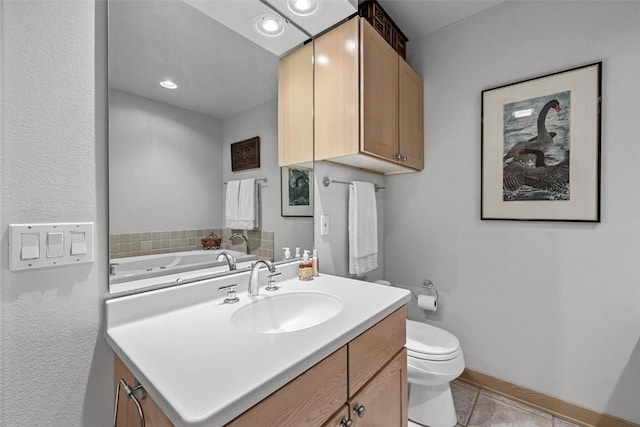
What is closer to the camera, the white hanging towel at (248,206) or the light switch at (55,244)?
the light switch at (55,244)

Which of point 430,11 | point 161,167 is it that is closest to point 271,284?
point 161,167

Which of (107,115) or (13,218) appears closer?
(13,218)

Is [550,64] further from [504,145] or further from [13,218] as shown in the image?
[13,218]

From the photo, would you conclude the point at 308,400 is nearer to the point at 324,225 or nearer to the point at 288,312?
the point at 288,312

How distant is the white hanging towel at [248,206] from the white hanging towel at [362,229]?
0.68 m

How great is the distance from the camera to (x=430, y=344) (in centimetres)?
165

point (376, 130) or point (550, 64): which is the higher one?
→ point (550, 64)

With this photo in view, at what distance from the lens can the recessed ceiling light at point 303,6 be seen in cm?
136

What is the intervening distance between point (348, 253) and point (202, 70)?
4.29 ft

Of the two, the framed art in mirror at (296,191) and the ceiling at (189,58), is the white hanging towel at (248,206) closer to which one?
the framed art in mirror at (296,191)

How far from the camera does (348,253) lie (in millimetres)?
1864

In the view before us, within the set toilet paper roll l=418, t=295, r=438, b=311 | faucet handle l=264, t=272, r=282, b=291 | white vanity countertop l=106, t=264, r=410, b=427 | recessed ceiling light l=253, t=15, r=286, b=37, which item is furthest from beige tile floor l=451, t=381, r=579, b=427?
recessed ceiling light l=253, t=15, r=286, b=37

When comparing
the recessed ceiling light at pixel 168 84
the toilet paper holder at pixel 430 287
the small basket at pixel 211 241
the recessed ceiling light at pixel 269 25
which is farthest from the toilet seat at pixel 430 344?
the recessed ceiling light at pixel 269 25

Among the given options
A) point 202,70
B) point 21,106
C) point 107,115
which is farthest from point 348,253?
point 21,106
